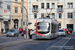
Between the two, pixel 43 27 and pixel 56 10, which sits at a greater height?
pixel 56 10

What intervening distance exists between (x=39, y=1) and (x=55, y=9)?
5.76 meters

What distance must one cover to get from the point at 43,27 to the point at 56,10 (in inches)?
1622

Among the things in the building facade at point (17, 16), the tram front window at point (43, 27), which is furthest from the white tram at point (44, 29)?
the building facade at point (17, 16)

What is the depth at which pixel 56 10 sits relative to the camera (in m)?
72.0

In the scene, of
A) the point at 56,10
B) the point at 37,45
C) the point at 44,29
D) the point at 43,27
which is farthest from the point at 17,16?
the point at 37,45

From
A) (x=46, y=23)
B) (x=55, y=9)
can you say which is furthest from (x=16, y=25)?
(x=46, y=23)

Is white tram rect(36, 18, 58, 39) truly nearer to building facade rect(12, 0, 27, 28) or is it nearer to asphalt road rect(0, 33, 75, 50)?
asphalt road rect(0, 33, 75, 50)

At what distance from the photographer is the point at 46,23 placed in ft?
104

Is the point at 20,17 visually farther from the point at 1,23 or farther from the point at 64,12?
the point at 64,12

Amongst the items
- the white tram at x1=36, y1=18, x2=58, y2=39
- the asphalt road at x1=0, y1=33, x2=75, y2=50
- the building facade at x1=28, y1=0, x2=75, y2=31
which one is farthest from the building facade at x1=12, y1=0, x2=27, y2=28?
the asphalt road at x1=0, y1=33, x2=75, y2=50

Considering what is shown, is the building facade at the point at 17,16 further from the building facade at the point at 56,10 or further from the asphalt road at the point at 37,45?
the asphalt road at the point at 37,45

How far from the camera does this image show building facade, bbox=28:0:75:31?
72.4 meters

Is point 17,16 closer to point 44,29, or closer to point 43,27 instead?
point 43,27

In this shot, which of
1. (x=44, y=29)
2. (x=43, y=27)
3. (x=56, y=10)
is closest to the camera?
(x=44, y=29)
